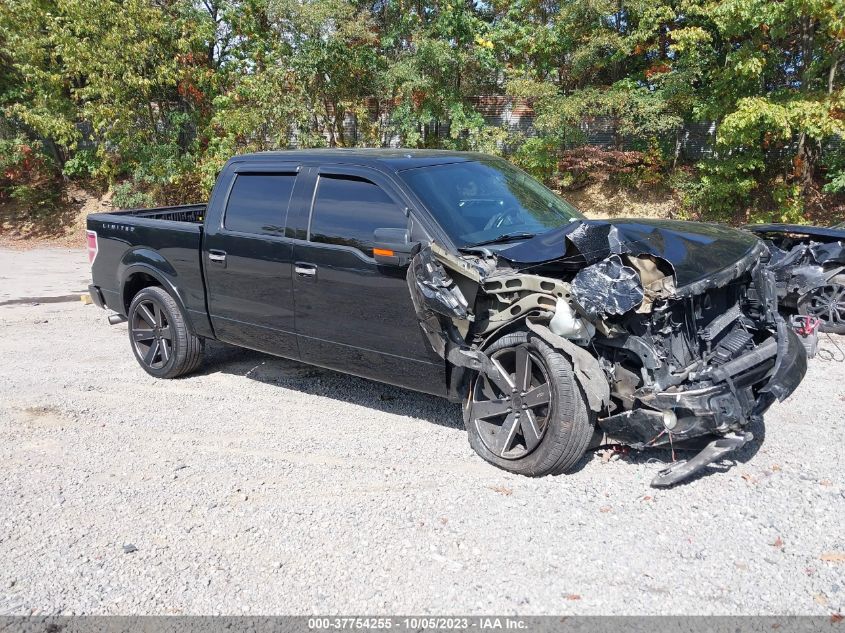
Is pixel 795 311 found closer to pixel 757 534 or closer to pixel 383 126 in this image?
pixel 757 534

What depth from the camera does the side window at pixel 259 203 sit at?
5342 mm

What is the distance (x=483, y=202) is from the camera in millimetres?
4969

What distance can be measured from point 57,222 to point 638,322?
20799 mm

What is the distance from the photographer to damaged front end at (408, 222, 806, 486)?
3814mm

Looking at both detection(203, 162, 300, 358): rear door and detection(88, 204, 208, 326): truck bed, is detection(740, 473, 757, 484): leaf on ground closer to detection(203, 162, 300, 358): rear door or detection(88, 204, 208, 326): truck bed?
detection(203, 162, 300, 358): rear door

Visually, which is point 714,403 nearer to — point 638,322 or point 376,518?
point 638,322

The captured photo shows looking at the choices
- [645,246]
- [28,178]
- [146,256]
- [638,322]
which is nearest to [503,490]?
[638,322]

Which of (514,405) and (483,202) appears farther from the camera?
(483,202)

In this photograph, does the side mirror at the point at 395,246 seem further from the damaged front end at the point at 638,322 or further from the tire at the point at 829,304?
the tire at the point at 829,304

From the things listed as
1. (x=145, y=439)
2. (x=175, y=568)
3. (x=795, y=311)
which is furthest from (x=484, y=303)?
(x=795, y=311)

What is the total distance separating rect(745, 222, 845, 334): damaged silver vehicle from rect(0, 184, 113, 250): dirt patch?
1758 centimetres

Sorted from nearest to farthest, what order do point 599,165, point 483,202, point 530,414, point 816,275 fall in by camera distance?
point 530,414 < point 483,202 < point 816,275 < point 599,165

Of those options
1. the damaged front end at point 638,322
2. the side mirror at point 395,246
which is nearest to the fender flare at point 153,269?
the side mirror at point 395,246

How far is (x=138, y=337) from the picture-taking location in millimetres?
6633
